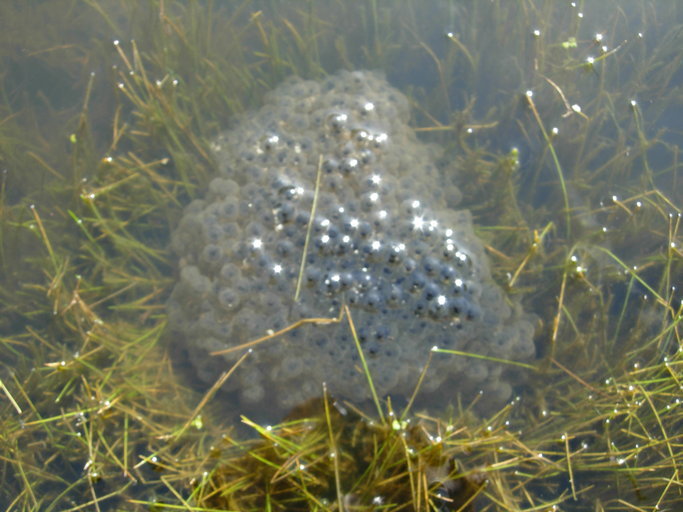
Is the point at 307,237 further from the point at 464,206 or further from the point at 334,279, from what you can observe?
the point at 464,206

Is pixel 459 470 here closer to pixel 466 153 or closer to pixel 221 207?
pixel 221 207

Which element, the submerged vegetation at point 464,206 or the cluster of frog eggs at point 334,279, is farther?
the cluster of frog eggs at point 334,279

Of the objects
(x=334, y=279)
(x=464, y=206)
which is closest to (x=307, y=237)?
(x=334, y=279)

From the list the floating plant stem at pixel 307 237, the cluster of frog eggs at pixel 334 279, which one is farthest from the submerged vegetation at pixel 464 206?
the floating plant stem at pixel 307 237

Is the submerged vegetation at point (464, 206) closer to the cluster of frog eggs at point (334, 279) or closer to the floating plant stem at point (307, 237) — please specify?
the cluster of frog eggs at point (334, 279)

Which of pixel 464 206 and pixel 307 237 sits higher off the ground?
pixel 307 237

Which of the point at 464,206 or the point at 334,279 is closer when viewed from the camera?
the point at 334,279
